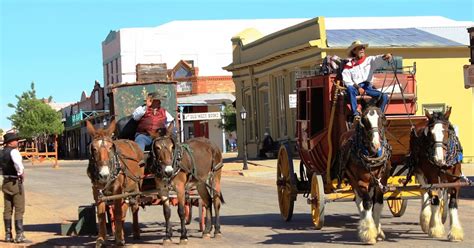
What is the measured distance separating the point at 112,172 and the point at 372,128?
381 centimetres

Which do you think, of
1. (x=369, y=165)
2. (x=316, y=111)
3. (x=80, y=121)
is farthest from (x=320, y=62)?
(x=80, y=121)

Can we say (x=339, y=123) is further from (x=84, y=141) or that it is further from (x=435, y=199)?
(x=84, y=141)

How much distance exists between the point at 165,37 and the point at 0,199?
192ft

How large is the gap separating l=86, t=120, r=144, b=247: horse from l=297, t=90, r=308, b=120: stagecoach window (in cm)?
350

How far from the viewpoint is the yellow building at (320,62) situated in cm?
3938

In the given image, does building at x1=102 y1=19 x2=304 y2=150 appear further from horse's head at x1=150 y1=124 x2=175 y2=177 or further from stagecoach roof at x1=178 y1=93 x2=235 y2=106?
horse's head at x1=150 y1=124 x2=175 y2=177

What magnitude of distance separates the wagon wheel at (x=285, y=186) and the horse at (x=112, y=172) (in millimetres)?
3359

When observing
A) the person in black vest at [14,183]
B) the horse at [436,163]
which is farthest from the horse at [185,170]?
the horse at [436,163]

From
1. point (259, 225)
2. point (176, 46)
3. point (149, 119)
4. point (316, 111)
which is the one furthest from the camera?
point (176, 46)

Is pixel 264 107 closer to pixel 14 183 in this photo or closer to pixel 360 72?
pixel 14 183

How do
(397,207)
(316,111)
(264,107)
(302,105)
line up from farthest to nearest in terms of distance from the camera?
(264,107)
(397,207)
(302,105)
(316,111)

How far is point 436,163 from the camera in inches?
475

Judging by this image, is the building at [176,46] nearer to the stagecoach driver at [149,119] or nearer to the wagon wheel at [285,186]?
the wagon wheel at [285,186]

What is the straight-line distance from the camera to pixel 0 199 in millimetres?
24688
